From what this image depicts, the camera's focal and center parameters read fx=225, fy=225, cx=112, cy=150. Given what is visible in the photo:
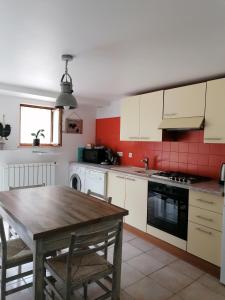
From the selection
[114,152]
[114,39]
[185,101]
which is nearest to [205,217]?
[185,101]

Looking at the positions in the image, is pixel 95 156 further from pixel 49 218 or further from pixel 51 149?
pixel 49 218

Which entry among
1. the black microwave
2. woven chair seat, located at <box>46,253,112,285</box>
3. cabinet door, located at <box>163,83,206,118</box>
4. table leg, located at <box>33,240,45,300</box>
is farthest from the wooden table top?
the black microwave

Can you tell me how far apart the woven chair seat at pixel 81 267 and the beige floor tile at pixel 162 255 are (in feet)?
4.02

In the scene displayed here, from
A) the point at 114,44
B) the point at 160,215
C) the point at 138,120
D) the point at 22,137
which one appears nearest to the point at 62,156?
the point at 22,137

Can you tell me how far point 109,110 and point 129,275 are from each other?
312cm

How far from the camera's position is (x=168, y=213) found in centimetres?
281

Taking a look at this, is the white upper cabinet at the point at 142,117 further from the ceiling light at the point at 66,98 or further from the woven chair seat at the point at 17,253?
the woven chair seat at the point at 17,253

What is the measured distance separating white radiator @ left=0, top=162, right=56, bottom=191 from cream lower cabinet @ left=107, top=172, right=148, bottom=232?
126 centimetres

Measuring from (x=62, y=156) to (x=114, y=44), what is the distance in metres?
2.99

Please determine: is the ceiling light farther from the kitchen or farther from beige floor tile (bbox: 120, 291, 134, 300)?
beige floor tile (bbox: 120, 291, 134, 300)

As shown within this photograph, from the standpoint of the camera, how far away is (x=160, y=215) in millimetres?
2922

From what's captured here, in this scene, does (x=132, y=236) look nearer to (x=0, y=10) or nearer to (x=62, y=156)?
(x=62, y=156)

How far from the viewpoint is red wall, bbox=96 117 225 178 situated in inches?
115

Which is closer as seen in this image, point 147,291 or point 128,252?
point 147,291
